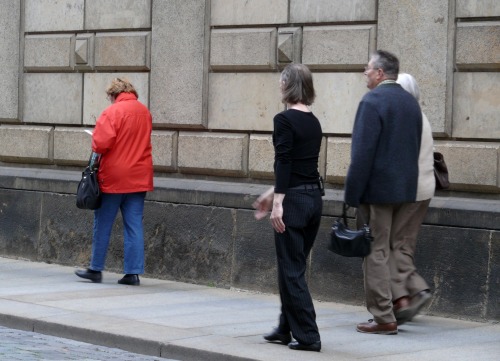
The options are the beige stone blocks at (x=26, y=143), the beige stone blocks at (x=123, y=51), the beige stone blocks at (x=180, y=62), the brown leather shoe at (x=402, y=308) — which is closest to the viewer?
the brown leather shoe at (x=402, y=308)

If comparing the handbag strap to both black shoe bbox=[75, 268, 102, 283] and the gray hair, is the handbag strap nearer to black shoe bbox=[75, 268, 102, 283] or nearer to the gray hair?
black shoe bbox=[75, 268, 102, 283]

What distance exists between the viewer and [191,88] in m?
11.1

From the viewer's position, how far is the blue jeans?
10.4 m

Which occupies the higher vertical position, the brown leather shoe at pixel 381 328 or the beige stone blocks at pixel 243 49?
the beige stone blocks at pixel 243 49

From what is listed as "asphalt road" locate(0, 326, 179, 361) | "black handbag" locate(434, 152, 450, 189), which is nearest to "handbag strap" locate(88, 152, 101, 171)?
"asphalt road" locate(0, 326, 179, 361)

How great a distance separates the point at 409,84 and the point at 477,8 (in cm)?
92

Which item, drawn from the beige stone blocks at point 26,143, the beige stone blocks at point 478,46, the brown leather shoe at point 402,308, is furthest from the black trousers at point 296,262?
the beige stone blocks at point 26,143

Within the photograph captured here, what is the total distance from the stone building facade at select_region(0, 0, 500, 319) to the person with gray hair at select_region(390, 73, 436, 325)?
2.00 ft

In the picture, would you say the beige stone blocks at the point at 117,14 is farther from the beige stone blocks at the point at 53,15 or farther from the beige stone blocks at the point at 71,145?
the beige stone blocks at the point at 71,145

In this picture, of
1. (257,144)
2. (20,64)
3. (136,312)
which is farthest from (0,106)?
(136,312)

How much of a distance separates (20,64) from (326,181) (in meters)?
4.23

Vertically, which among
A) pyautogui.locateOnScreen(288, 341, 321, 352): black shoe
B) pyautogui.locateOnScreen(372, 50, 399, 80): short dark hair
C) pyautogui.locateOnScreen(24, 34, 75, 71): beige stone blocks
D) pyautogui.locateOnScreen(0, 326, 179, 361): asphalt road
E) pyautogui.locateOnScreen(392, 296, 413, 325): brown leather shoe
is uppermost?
pyautogui.locateOnScreen(24, 34, 75, 71): beige stone blocks

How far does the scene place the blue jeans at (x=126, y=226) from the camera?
1045 cm

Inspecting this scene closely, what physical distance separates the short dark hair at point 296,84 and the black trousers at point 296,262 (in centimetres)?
55
